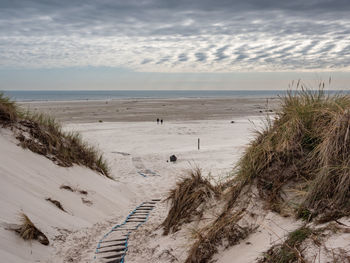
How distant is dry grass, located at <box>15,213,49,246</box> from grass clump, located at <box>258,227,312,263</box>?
319cm

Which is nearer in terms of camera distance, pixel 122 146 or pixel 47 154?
pixel 47 154

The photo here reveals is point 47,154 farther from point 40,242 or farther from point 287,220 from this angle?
point 287,220

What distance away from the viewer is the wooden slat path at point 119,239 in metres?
4.45

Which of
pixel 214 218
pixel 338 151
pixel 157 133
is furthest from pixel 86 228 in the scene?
pixel 157 133

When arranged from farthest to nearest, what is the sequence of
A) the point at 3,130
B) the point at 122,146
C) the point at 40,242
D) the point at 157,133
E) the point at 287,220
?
the point at 157,133 < the point at 122,146 < the point at 3,130 < the point at 40,242 < the point at 287,220

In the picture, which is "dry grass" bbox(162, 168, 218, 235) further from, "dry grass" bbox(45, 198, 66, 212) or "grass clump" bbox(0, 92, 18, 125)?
"grass clump" bbox(0, 92, 18, 125)

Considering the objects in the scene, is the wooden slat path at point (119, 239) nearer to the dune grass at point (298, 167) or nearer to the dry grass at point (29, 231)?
the dry grass at point (29, 231)

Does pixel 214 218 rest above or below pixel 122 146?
above

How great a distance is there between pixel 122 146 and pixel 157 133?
5054 mm

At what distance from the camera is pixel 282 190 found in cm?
401

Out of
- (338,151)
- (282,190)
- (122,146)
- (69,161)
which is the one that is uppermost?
(338,151)

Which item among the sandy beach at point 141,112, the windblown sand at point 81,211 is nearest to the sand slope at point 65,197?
the windblown sand at point 81,211

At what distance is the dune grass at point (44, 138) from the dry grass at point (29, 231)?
2886 millimetres

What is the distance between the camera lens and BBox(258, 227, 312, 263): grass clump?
266 centimetres
